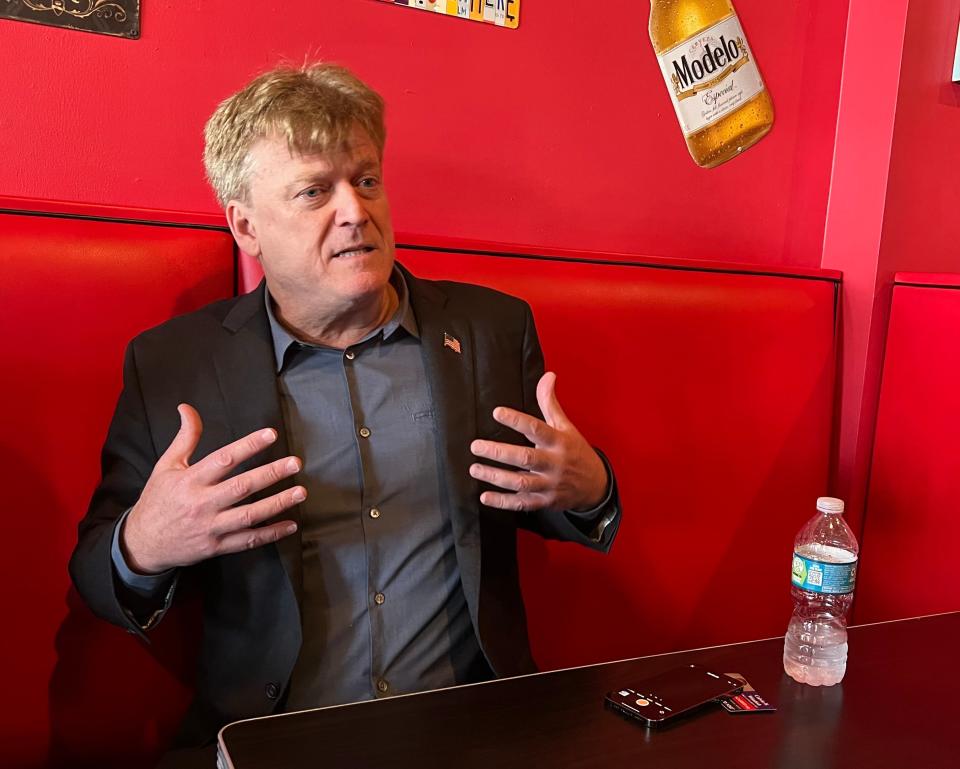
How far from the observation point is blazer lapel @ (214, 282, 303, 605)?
1.17m

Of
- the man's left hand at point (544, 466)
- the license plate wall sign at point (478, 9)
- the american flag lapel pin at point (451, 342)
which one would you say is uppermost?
the license plate wall sign at point (478, 9)

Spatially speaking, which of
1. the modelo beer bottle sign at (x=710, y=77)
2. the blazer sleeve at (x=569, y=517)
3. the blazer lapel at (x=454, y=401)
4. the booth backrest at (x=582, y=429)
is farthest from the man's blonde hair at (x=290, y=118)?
the modelo beer bottle sign at (x=710, y=77)

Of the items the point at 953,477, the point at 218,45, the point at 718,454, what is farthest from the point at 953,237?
→ the point at 218,45

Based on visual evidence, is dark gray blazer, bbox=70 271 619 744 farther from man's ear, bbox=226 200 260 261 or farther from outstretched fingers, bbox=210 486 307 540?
outstretched fingers, bbox=210 486 307 540

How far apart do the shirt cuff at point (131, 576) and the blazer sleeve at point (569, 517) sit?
1.69ft

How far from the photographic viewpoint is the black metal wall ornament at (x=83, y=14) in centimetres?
135

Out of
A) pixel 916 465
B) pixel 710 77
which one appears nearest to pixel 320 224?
pixel 710 77

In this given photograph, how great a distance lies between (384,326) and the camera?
4.29ft

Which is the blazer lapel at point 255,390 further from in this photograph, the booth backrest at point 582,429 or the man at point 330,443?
the booth backrest at point 582,429

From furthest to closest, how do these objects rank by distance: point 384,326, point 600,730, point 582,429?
point 582,429, point 384,326, point 600,730

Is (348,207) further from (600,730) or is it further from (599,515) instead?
(600,730)

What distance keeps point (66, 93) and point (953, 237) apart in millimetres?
1853

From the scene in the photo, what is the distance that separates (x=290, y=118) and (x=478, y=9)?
24.9 inches

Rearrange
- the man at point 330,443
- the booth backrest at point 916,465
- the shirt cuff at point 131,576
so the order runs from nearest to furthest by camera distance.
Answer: the shirt cuff at point 131,576
the man at point 330,443
the booth backrest at point 916,465
